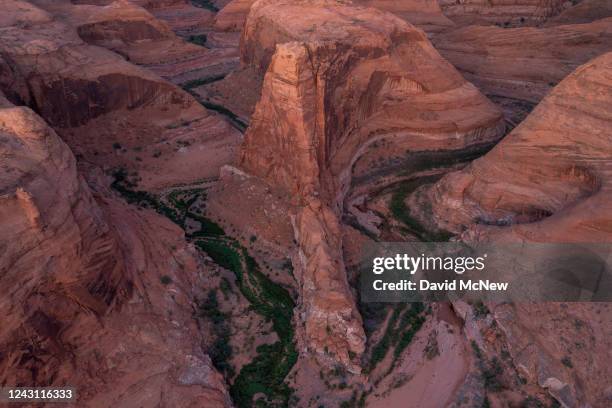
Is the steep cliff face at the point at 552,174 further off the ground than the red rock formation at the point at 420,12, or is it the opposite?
the red rock formation at the point at 420,12

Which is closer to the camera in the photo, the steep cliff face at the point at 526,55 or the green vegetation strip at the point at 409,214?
the green vegetation strip at the point at 409,214

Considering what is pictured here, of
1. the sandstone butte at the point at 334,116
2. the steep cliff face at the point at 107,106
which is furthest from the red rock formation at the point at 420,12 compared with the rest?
the steep cliff face at the point at 107,106

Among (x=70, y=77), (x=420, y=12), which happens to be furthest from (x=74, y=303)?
(x=420, y=12)

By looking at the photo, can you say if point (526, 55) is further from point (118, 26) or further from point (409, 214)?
point (118, 26)

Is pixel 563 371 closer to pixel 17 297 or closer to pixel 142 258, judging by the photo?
pixel 142 258

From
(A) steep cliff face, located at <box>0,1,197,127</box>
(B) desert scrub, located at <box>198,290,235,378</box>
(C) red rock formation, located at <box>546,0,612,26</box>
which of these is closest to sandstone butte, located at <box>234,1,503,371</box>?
(B) desert scrub, located at <box>198,290,235,378</box>

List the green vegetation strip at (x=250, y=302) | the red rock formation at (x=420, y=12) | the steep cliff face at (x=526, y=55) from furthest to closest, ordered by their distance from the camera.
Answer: the red rock formation at (x=420, y=12) → the steep cliff face at (x=526, y=55) → the green vegetation strip at (x=250, y=302)

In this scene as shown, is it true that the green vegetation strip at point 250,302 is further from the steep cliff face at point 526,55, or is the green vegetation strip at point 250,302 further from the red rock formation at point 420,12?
the red rock formation at point 420,12

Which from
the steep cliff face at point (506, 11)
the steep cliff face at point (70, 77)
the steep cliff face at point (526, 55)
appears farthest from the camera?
the steep cliff face at point (506, 11)
